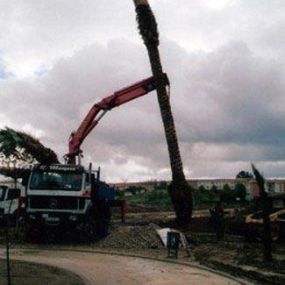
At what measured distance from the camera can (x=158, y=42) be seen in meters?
31.2

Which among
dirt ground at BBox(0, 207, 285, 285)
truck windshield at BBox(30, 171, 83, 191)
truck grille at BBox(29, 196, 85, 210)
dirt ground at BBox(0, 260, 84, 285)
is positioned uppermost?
truck windshield at BBox(30, 171, 83, 191)

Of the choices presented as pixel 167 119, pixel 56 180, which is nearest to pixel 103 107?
pixel 167 119

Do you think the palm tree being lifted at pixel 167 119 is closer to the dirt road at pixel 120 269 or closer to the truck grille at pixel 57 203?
the truck grille at pixel 57 203

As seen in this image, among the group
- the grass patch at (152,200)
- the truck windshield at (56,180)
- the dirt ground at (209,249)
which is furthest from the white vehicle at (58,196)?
the grass patch at (152,200)

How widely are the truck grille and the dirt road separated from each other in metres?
2.41

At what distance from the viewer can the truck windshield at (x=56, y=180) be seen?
2306 cm

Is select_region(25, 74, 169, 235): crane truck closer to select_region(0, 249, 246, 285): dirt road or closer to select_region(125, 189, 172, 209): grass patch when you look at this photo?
select_region(0, 249, 246, 285): dirt road

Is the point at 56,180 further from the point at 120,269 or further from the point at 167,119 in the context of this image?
the point at 167,119

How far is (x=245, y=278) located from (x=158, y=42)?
61.2 ft

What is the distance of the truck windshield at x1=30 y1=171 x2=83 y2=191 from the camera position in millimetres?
23062

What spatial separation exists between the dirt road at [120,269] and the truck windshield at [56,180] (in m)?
3.03

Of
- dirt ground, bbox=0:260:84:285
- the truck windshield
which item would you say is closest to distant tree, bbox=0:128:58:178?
the truck windshield

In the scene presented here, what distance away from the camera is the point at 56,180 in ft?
75.9

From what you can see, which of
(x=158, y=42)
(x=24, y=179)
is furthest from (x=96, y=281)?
(x=158, y=42)
